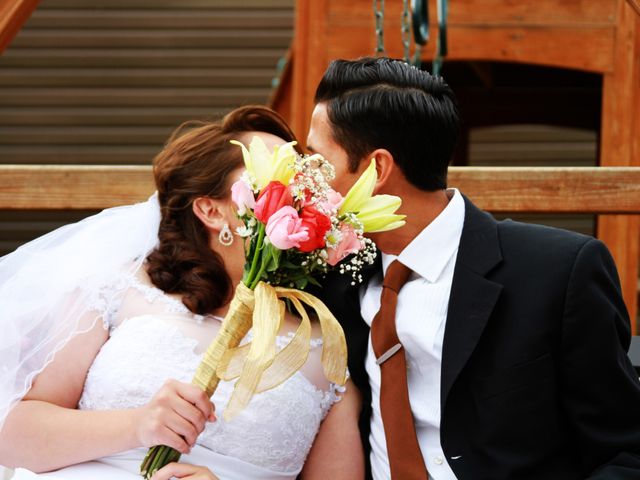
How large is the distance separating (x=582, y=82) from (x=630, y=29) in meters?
2.02

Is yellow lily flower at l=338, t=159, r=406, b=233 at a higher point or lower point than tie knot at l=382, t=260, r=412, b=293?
higher

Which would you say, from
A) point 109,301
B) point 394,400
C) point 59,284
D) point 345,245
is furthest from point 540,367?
point 59,284

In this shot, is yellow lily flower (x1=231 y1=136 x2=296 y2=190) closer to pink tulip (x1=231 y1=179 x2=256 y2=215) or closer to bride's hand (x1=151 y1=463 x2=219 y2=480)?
pink tulip (x1=231 y1=179 x2=256 y2=215)

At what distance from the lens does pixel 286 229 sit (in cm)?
192

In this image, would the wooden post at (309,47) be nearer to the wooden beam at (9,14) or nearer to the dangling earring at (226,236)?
the wooden beam at (9,14)

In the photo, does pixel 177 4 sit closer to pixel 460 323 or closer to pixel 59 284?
pixel 59 284

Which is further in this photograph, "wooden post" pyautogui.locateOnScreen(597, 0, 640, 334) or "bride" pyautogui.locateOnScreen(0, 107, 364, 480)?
"wooden post" pyautogui.locateOnScreen(597, 0, 640, 334)

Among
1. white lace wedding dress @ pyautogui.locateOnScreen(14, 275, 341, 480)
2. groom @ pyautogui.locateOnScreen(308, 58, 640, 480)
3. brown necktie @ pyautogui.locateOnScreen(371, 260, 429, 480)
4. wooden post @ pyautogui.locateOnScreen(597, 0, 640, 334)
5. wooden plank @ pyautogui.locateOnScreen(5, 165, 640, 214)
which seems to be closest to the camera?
groom @ pyautogui.locateOnScreen(308, 58, 640, 480)

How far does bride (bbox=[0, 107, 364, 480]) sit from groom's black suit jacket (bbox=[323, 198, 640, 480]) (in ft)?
1.48

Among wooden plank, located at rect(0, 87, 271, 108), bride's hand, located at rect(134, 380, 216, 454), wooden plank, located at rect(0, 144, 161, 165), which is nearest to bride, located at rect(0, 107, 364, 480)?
bride's hand, located at rect(134, 380, 216, 454)

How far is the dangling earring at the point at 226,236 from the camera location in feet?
8.81

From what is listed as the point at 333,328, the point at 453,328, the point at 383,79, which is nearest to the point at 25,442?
the point at 333,328

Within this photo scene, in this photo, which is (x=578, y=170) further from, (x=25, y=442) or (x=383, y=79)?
(x=25, y=442)

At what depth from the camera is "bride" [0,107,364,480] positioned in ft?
8.05
